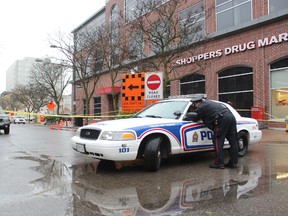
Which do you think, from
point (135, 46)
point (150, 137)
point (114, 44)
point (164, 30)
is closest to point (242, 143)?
point (150, 137)

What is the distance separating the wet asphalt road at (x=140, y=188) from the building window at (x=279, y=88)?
11.1m

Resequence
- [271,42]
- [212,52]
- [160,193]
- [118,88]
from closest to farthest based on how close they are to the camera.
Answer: [160,193] → [271,42] → [212,52] → [118,88]

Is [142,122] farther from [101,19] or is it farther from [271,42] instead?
[101,19]

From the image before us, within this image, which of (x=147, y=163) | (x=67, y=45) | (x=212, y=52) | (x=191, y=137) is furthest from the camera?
(x=67, y=45)

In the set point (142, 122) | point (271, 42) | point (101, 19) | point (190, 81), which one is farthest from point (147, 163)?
point (101, 19)

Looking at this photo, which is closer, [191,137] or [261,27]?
[191,137]

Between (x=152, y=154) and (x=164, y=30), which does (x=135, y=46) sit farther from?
(x=152, y=154)

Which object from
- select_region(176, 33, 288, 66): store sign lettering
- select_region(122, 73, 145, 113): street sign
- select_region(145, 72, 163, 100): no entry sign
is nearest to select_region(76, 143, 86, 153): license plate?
select_region(145, 72, 163, 100): no entry sign

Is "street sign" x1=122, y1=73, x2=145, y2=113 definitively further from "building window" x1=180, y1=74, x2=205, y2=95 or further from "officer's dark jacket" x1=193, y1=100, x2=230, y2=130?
"building window" x1=180, y1=74, x2=205, y2=95

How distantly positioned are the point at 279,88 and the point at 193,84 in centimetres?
688

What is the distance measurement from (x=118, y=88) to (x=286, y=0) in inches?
689

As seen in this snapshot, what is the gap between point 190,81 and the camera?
78.0 feet

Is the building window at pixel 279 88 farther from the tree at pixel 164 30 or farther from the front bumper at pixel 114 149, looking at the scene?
the front bumper at pixel 114 149

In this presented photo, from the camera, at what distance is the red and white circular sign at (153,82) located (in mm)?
11211
